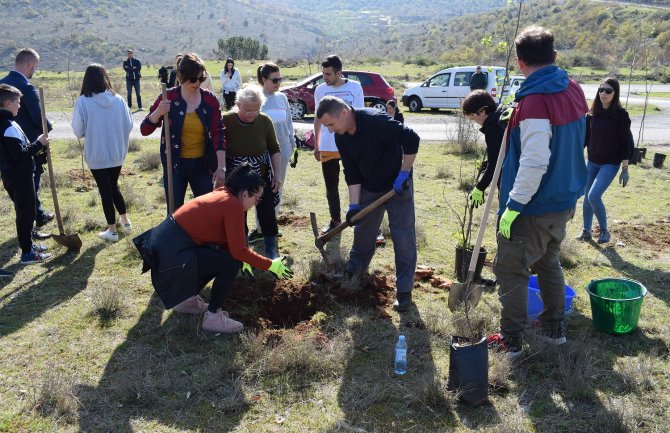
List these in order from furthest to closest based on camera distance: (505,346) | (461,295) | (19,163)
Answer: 1. (19,163)
2. (461,295)
3. (505,346)

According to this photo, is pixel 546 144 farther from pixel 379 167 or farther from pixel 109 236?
pixel 109 236

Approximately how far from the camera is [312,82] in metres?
17.7

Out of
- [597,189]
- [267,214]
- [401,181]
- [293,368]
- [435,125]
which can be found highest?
[401,181]

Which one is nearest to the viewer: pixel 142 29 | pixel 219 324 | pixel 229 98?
pixel 219 324

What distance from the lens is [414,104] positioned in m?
19.6

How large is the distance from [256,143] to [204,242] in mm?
1464

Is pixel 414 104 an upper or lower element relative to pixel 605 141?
lower

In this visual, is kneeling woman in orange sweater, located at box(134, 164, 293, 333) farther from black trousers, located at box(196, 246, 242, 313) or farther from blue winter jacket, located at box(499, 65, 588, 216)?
blue winter jacket, located at box(499, 65, 588, 216)

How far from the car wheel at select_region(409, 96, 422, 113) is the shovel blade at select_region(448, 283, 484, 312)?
15774 millimetres

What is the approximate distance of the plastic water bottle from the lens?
377 cm

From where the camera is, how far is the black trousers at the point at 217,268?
406cm

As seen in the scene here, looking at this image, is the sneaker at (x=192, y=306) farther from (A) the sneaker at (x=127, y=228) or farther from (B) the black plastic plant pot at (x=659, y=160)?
(B) the black plastic plant pot at (x=659, y=160)

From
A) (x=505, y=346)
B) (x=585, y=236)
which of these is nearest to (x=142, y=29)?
(x=585, y=236)

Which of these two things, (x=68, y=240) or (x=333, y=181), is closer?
(x=68, y=240)
